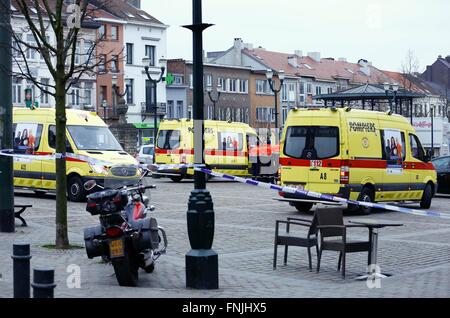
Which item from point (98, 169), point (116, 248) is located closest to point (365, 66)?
point (98, 169)

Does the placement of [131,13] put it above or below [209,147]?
above

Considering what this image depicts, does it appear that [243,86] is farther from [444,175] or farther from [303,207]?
[303,207]

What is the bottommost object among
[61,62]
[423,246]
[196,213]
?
[423,246]

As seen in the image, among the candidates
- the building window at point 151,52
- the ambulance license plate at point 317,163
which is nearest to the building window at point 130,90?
the building window at point 151,52

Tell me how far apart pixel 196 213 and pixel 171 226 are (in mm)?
8288

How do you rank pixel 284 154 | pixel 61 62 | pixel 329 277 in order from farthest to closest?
pixel 284 154
pixel 61 62
pixel 329 277

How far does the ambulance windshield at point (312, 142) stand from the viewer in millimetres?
23062

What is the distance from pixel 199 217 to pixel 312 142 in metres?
12.5

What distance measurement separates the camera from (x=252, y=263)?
13742mm

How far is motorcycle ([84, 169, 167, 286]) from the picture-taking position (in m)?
11.0
